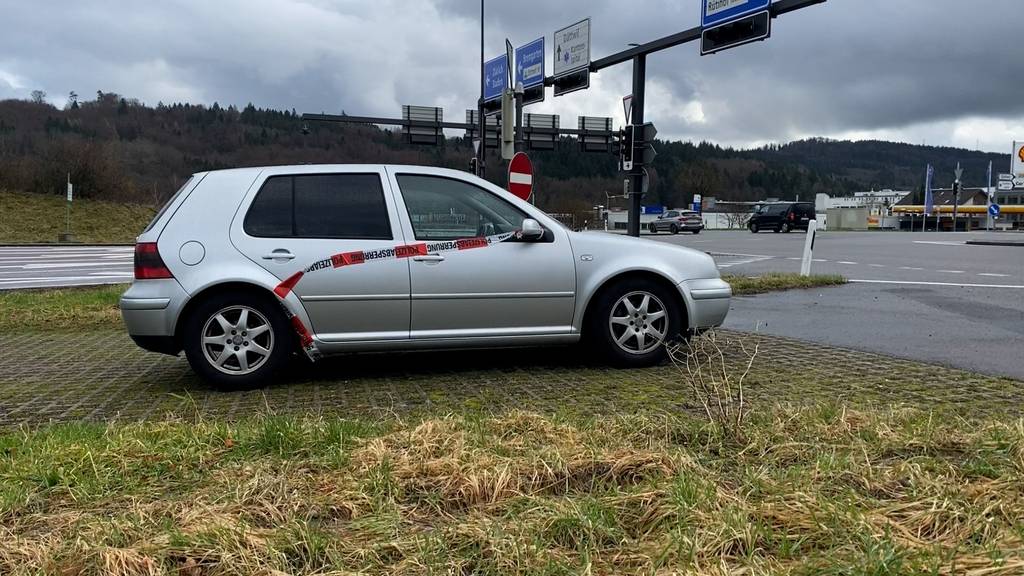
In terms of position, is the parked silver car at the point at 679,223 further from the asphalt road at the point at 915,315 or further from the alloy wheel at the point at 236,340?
the alloy wheel at the point at 236,340

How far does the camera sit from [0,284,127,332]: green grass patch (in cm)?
861

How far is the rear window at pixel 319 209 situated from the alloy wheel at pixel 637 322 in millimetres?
1816

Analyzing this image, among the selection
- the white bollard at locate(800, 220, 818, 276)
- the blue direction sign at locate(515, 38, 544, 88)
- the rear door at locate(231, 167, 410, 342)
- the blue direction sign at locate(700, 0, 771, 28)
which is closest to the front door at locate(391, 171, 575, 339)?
the rear door at locate(231, 167, 410, 342)

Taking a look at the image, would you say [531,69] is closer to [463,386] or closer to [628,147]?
[628,147]

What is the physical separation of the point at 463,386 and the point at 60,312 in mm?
6450

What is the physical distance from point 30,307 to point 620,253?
7.92 meters

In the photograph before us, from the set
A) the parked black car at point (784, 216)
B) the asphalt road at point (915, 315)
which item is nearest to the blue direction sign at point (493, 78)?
the asphalt road at point (915, 315)

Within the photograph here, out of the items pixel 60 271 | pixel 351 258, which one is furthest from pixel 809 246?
pixel 60 271

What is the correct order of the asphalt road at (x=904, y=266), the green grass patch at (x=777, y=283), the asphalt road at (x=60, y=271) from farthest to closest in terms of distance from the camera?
1. the asphalt road at (x=60, y=271)
2. the asphalt road at (x=904, y=266)
3. the green grass patch at (x=777, y=283)

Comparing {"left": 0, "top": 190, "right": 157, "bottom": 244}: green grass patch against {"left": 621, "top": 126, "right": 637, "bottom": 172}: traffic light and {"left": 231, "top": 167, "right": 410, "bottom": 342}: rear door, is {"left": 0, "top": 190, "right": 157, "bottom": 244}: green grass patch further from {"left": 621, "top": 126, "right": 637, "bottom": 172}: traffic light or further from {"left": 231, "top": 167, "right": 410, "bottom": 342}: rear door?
{"left": 231, "top": 167, "right": 410, "bottom": 342}: rear door

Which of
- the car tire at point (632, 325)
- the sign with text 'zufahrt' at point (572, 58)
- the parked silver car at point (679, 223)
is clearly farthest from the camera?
the parked silver car at point (679, 223)

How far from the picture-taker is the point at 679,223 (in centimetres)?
5147

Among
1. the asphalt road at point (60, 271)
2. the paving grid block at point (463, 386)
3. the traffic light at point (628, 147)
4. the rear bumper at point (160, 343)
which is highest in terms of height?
the traffic light at point (628, 147)

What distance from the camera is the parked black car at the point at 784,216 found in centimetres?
4665
